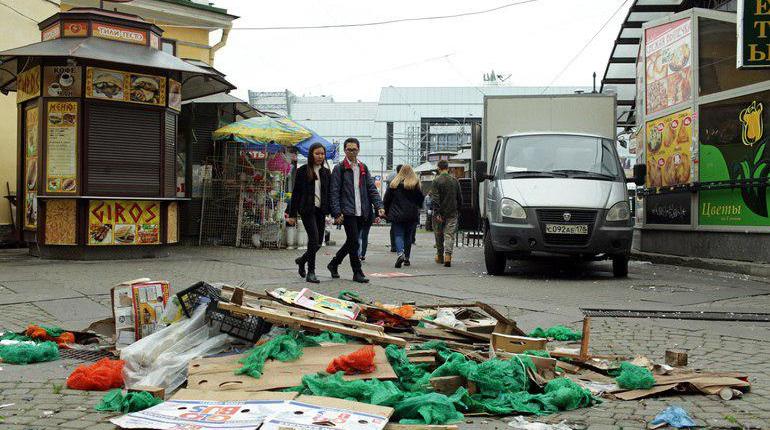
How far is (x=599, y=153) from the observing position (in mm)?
11867

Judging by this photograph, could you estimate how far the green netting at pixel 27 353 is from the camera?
200 inches

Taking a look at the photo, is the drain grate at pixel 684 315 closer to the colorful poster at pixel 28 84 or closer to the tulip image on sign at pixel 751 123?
the tulip image on sign at pixel 751 123

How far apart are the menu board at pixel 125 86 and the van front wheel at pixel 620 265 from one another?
26.7 ft

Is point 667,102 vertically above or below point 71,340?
above

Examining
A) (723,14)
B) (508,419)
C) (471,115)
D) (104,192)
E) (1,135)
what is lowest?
(508,419)

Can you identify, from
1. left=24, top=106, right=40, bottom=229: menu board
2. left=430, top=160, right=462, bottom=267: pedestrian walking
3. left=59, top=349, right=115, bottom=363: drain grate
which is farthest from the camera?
left=430, top=160, right=462, bottom=267: pedestrian walking

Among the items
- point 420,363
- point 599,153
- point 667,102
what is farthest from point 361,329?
point 667,102

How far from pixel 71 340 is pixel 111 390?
1.62 m

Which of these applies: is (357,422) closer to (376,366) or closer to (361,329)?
(376,366)

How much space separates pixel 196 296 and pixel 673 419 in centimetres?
319

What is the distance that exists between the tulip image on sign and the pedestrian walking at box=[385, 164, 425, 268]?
544 cm

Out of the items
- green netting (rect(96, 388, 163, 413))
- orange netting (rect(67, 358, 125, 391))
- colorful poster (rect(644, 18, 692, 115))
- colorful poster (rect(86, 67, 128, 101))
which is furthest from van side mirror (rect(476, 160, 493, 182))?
green netting (rect(96, 388, 163, 413))

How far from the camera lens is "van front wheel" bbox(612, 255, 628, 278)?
11.3 meters

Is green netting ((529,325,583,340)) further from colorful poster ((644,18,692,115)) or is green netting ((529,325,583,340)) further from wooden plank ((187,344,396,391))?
colorful poster ((644,18,692,115))
